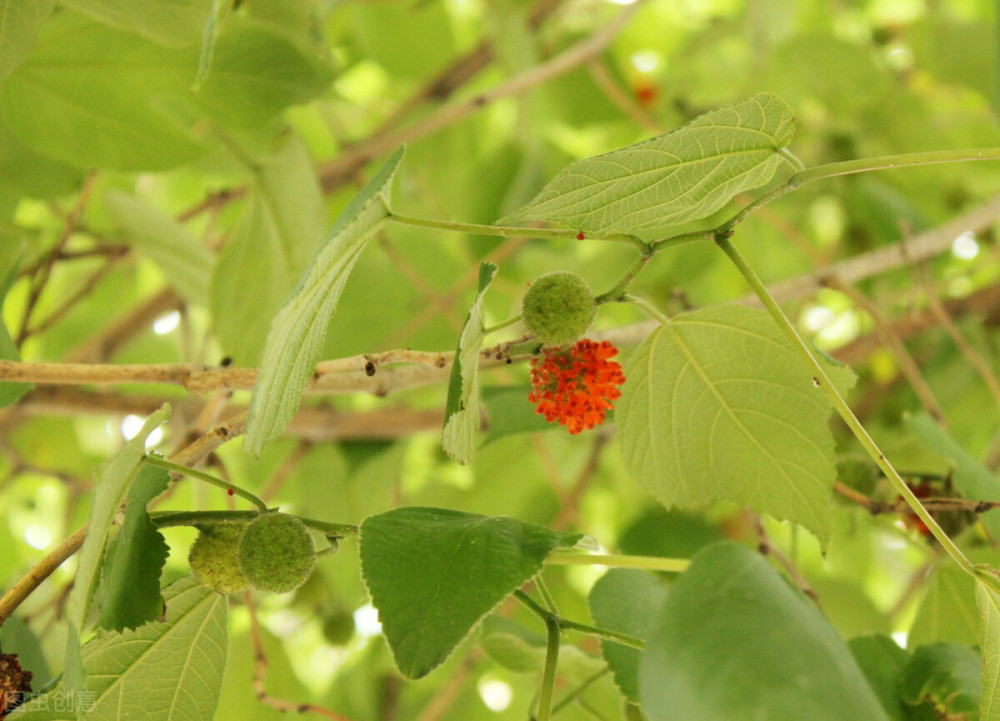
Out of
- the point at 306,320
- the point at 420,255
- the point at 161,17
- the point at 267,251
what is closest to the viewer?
the point at 306,320

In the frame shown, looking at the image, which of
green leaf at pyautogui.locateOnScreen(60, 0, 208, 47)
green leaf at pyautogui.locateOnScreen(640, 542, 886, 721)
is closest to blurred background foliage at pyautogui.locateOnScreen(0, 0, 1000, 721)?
green leaf at pyautogui.locateOnScreen(60, 0, 208, 47)

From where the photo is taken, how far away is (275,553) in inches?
21.0

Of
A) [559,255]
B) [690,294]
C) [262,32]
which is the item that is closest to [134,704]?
[262,32]

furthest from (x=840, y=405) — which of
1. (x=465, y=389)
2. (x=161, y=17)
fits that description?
(x=161, y=17)

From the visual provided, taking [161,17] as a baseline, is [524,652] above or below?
below

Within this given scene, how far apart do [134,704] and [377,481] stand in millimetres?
710

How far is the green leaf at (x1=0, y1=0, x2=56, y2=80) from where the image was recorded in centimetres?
63

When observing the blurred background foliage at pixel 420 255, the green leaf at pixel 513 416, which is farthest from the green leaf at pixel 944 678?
the green leaf at pixel 513 416

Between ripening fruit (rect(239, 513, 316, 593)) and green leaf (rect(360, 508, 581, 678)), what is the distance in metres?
0.07

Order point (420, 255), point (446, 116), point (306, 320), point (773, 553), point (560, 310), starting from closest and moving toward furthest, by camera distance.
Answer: point (306, 320), point (560, 310), point (773, 553), point (446, 116), point (420, 255)

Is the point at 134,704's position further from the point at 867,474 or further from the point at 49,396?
the point at 867,474

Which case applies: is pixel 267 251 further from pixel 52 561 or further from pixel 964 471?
pixel 964 471

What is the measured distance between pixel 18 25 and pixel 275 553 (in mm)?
452

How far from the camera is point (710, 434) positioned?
0.68 meters
